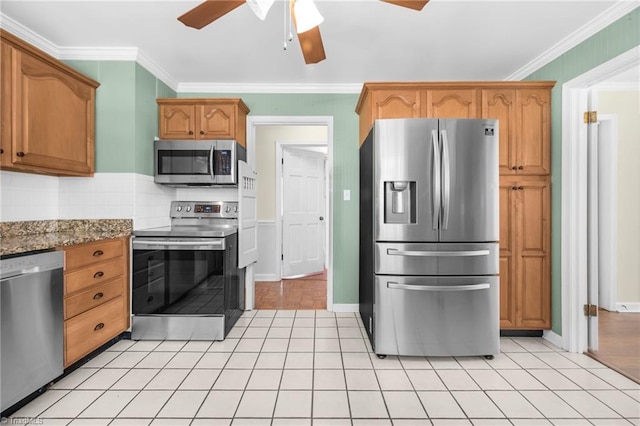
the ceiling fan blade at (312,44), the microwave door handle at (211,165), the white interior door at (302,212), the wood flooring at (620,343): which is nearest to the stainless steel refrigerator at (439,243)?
the ceiling fan blade at (312,44)

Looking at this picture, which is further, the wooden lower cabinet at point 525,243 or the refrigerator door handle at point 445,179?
the wooden lower cabinet at point 525,243

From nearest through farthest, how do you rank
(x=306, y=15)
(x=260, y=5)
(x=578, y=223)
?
1. (x=260, y=5)
2. (x=306, y=15)
3. (x=578, y=223)

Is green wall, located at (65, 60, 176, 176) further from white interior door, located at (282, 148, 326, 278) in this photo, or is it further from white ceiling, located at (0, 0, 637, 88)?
white interior door, located at (282, 148, 326, 278)

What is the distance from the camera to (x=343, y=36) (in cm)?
260

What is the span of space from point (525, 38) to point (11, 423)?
13.5ft

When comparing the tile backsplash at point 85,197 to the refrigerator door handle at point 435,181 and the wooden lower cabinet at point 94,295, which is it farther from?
the refrigerator door handle at point 435,181

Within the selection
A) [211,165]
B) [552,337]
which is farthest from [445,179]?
[211,165]

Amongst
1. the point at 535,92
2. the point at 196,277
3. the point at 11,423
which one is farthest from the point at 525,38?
the point at 11,423

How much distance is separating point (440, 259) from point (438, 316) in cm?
40

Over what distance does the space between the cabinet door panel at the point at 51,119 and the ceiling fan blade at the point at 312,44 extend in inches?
72.1

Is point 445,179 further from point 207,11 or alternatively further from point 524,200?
point 207,11

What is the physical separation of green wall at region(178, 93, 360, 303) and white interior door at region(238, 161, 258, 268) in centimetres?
86

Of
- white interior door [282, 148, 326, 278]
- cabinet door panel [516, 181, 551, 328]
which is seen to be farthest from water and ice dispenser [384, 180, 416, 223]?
white interior door [282, 148, 326, 278]

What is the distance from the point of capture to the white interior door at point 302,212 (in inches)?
201
